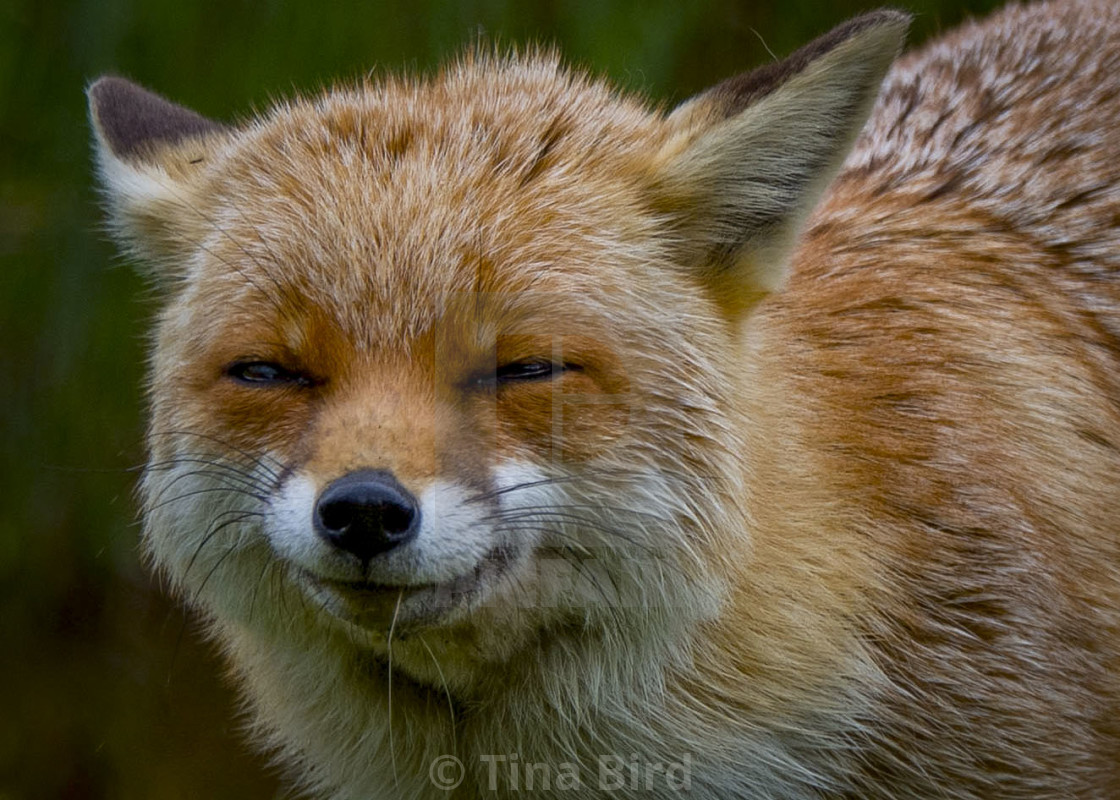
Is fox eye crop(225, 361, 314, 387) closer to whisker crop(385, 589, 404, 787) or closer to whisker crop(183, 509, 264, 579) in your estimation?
whisker crop(183, 509, 264, 579)

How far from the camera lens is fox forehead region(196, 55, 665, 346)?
3377 millimetres

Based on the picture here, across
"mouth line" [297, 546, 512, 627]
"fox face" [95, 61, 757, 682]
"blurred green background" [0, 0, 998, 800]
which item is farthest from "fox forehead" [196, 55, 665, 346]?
"blurred green background" [0, 0, 998, 800]

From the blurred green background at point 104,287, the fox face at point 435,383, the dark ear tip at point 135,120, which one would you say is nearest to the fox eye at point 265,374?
the fox face at point 435,383

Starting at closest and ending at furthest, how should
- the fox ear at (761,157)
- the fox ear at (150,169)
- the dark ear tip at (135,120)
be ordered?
the fox ear at (761,157) < the fox ear at (150,169) < the dark ear tip at (135,120)

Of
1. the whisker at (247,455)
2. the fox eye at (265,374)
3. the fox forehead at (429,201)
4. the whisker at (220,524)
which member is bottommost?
the whisker at (220,524)

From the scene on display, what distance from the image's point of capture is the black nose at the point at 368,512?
9.58 feet

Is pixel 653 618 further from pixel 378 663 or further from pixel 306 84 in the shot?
pixel 306 84

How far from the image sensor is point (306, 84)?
6.19 meters

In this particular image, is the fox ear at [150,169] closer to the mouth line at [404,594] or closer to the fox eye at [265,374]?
the fox eye at [265,374]

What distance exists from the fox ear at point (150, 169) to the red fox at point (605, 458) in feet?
0.06

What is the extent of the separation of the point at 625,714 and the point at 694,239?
1298 millimetres

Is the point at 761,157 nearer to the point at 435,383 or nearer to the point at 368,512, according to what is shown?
the point at 435,383

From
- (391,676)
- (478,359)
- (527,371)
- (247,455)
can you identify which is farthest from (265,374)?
(391,676)

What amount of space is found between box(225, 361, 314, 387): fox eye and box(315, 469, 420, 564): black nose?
0.46 meters
